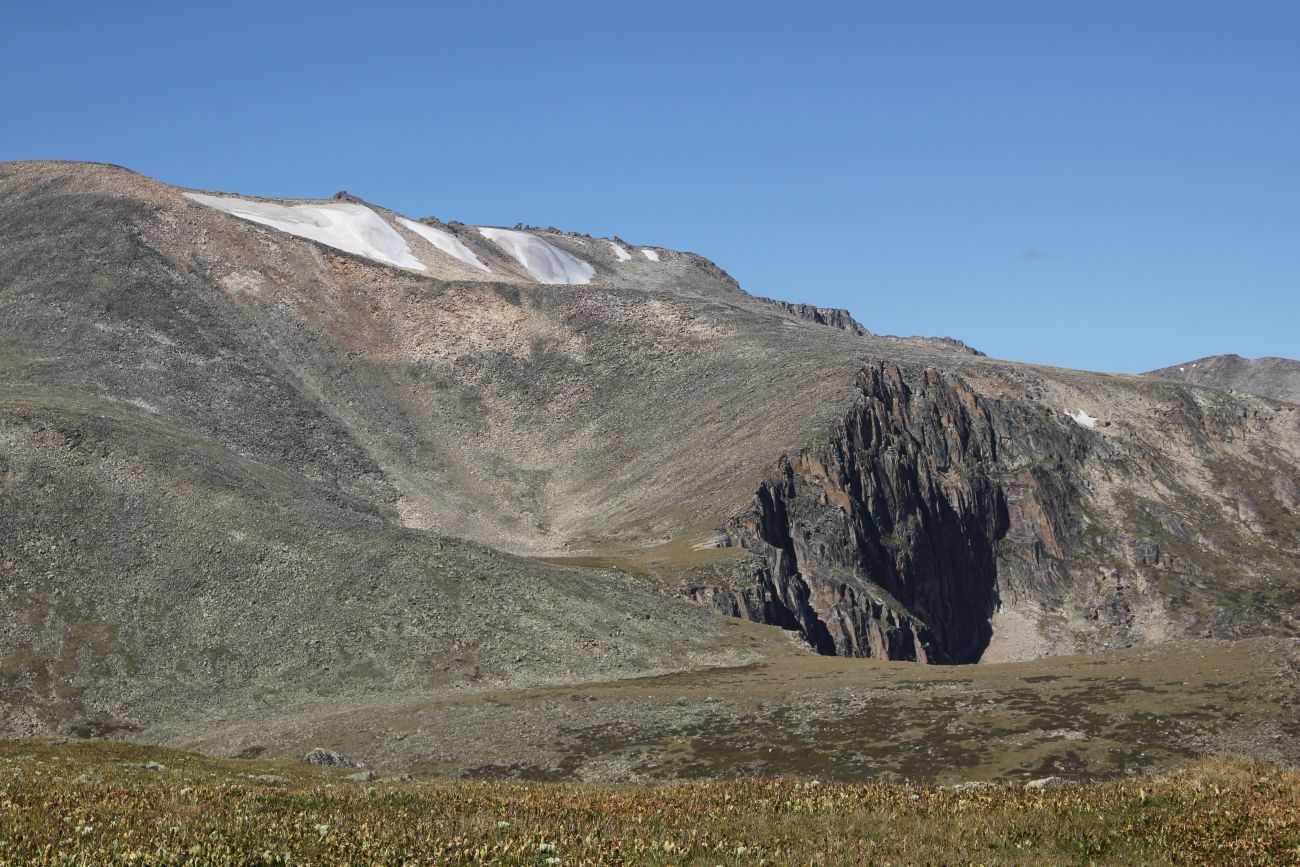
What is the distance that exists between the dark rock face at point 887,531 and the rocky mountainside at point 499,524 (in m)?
0.49

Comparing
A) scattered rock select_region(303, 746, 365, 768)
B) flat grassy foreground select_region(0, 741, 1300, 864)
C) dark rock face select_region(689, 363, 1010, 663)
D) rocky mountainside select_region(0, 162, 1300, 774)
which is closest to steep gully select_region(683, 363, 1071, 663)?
dark rock face select_region(689, 363, 1010, 663)

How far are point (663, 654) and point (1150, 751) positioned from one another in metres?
50.0

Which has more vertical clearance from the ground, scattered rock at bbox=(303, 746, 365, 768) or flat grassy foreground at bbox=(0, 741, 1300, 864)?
flat grassy foreground at bbox=(0, 741, 1300, 864)

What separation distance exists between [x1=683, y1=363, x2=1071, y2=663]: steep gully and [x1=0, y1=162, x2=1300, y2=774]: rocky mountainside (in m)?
0.50

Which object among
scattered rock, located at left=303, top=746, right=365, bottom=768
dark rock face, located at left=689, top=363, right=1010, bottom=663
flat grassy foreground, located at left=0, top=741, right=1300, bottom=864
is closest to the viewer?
flat grassy foreground, located at left=0, top=741, right=1300, bottom=864

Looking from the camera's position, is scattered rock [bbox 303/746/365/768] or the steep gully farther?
the steep gully

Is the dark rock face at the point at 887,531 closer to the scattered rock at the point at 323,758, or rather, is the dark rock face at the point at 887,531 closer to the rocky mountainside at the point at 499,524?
the rocky mountainside at the point at 499,524

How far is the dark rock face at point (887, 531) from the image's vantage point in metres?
137

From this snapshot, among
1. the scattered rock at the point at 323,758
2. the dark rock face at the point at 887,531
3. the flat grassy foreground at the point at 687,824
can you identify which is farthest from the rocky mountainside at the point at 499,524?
the flat grassy foreground at the point at 687,824

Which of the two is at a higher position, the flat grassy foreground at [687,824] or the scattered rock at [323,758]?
the flat grassy foreground at [687,824]

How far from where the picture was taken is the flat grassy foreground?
1480 cm

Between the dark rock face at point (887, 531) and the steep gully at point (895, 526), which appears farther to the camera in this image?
the steep gully at point (895, 526)

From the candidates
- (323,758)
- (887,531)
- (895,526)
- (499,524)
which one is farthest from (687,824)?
(895,526)

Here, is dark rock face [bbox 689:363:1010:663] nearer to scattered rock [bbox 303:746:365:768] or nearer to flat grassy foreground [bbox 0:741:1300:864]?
scattered rock [bbox 303:746:365:768]
